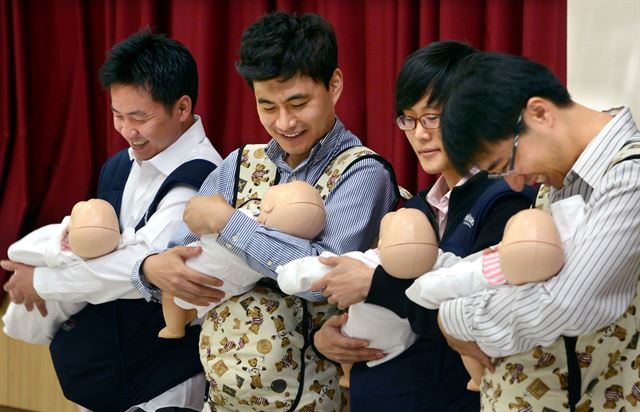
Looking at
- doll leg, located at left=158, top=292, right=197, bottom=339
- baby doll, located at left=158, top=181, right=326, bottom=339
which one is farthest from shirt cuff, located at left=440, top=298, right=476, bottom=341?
doll leg, located at left=158, top=292, right=197, bottom=339

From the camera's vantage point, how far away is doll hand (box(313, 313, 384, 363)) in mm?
2264

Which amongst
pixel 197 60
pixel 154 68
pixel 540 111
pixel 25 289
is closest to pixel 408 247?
pixel 540 111

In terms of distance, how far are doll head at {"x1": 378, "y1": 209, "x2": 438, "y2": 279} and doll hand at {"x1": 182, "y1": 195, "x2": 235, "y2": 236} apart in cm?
46

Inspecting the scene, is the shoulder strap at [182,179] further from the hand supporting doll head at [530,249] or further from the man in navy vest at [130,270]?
the hand supporting doll head at [530,249]

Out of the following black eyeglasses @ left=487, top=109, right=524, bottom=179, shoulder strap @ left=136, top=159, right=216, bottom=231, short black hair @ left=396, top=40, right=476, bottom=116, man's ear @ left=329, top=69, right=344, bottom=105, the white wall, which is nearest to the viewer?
black eyeglasses @ left=487, top=109, right=524, bottom=179

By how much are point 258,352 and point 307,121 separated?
23.6 inches

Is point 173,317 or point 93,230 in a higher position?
point 93,230

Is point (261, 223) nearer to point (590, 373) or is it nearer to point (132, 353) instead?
point (132, 353)

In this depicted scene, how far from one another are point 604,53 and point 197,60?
1.76 metres

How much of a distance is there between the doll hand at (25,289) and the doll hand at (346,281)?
1075 millimetres

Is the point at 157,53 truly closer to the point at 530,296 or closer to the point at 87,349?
the point at 87,349

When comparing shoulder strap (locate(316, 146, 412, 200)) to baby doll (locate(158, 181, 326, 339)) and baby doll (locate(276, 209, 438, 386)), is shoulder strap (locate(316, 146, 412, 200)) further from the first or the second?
baby doll (locate(276, 209, 438, 386))

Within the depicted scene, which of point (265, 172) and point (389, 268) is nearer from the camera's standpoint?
point (389, 268)

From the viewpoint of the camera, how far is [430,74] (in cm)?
232
